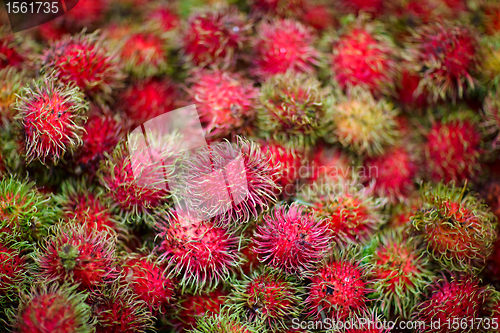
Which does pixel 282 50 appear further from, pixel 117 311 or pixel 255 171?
pixel 117 311

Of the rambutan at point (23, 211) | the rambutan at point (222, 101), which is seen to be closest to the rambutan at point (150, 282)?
the rambutan at point (23, 211)

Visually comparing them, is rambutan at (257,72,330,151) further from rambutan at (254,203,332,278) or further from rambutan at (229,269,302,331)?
rambutan at (229,269,302,331)

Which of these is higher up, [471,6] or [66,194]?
[471,6]

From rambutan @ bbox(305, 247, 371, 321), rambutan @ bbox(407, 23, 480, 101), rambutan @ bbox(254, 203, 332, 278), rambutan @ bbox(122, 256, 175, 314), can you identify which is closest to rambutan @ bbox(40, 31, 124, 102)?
rambutan @ bbox(122, 256, 175, 314)

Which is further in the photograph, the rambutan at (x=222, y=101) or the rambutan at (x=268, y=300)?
the rambutan at (x=222, y=101)

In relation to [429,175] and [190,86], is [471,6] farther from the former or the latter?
[190,86]

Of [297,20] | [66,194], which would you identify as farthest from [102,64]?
[297,20]

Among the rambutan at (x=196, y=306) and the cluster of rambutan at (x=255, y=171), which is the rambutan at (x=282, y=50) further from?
the rambutan at (x=196, y=306)
